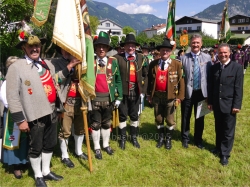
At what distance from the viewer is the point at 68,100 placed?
4.21 meters

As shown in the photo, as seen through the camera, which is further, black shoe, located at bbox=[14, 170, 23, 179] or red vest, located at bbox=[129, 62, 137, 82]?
red vest, located at bbox=[129, 62, 137, 82]

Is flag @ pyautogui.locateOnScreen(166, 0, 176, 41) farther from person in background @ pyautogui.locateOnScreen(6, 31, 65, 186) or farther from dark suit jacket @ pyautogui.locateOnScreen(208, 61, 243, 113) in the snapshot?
person in background @ pyautogui.locateOnScreen(6, 31, 65, 186)

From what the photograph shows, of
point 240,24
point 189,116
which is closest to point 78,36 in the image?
point 189,116

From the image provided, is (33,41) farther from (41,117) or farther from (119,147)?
(119,147)

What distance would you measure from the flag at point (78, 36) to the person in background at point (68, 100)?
0.20m

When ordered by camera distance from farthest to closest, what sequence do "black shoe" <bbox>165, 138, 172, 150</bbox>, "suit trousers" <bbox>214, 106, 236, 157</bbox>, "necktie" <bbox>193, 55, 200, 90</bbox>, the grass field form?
"black shoe" <bbox>165, 138, 172, 150</bbox> → "necktie" <bbox>193, 55, 200, 90</bbox> → "suit trousers" <bbox>214, 106, 236, 157</bbox> → the grass field

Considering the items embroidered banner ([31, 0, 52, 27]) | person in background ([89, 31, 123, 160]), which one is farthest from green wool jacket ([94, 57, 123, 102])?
embroidered banner ([31, 0, 52, 27])

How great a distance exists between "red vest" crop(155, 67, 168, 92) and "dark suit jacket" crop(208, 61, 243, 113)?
3.37 ft

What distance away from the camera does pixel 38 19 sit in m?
3.75

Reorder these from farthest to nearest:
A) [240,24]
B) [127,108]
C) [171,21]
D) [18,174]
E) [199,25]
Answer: [240,24], [199,25], [171,21], [127,108], [18,174]

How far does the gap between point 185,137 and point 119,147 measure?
1.67 m

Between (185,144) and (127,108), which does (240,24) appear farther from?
(127,108)

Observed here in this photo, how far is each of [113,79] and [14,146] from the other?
2313mm

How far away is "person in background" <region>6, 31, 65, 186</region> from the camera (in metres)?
3.21
